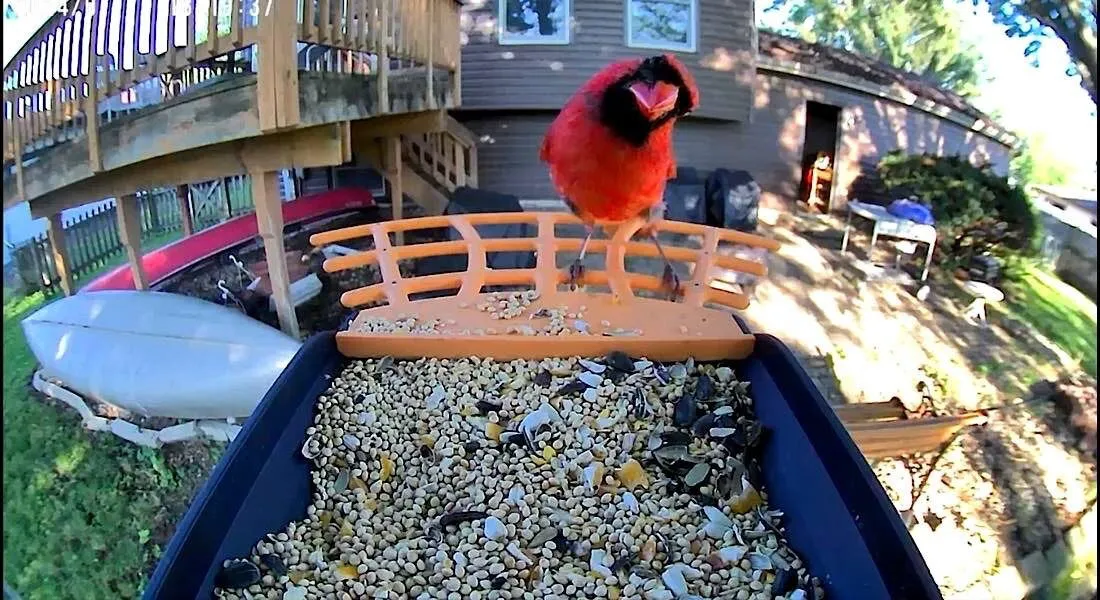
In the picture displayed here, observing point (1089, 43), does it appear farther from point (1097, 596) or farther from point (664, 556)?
point (664, 556)

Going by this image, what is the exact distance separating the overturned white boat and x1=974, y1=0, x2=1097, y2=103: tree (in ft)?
3.43

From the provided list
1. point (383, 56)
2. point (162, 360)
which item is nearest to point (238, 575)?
point (162, 360)

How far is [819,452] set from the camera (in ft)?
1.45

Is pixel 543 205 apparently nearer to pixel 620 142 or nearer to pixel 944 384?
pixel 620 142

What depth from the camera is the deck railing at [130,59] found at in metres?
0.63

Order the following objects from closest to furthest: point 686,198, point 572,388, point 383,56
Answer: point 572,388 → point 383,56 → point 686,198

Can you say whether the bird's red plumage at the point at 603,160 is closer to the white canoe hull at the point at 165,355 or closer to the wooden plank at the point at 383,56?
the wooden plank at the point at 383,56

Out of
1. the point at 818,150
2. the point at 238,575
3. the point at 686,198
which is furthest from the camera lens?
the point at 818,150

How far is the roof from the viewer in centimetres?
116

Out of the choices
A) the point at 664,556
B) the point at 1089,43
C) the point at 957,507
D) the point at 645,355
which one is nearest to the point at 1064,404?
the point at 957,507

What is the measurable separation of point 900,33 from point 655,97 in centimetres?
69

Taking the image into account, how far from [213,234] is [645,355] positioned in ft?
1.58

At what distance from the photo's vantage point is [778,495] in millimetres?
485

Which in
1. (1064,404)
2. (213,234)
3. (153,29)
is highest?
(153,29)
